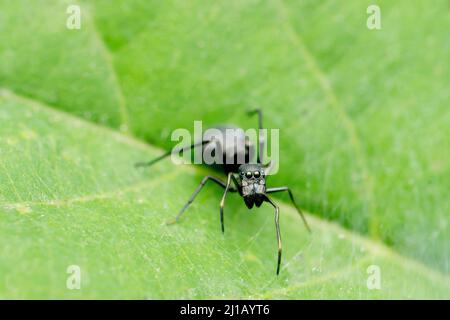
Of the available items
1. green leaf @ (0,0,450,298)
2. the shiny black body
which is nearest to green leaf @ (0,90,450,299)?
green leaf @ (0,0,450,298)

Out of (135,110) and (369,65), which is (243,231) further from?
(369,65)

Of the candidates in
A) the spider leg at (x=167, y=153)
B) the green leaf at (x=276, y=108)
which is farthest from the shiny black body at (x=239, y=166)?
the green leaf at (x=276, y=108)

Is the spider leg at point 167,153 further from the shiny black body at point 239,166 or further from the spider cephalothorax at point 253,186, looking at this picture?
the spider cephalothorax at point 253,186

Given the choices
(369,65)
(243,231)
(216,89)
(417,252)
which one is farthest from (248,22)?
(417,252)

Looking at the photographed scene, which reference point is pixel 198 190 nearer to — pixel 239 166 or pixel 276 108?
pixel 239 166

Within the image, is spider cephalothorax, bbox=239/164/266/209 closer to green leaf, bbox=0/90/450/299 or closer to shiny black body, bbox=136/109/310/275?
shiny black body, bbox=136/109/310/275

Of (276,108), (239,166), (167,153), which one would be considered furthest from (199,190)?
(276,108)
